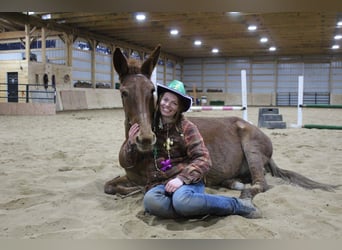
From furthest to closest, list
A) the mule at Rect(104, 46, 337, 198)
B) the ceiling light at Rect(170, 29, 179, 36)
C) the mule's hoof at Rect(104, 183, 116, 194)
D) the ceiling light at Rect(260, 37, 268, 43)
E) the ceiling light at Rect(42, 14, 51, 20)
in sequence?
the ceiling light at Rect(260, 37, 268, 43) < the ceiling light at Rect(170, 29, 179, 36) < the ceiling light at Rect(42, 14, 51, 20) < the mule's hoof at Rect(104, 183, 116, 194) < the mule at Rect(104, 46, 337, 198)

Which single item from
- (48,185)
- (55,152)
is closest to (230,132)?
(48,185)

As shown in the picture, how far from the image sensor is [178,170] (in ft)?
8.82

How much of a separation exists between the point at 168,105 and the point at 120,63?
20.8 inches

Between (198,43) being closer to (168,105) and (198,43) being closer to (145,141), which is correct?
(168,105)

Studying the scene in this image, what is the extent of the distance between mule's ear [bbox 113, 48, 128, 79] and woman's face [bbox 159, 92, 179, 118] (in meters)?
0.40

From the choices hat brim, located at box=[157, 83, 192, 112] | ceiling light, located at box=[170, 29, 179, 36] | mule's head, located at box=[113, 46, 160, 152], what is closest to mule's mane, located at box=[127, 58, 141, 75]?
mule's head, located at box=[113, 46, 160, 152]

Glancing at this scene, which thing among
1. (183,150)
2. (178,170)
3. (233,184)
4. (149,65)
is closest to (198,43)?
(233,184)

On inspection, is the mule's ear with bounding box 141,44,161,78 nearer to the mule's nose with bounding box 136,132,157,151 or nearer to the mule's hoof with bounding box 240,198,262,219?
the mule's nose with bounding box 136,132,157,151

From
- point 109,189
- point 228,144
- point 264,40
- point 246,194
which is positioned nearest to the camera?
point 246,194

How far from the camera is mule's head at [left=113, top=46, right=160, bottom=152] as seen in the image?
234cm

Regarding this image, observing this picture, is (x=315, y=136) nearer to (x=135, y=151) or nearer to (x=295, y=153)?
(x=295, y=153)

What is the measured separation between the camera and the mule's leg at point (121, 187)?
127 inches

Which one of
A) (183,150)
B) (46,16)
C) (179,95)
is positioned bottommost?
(183,150)

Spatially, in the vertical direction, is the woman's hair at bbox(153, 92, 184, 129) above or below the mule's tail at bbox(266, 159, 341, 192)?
above
